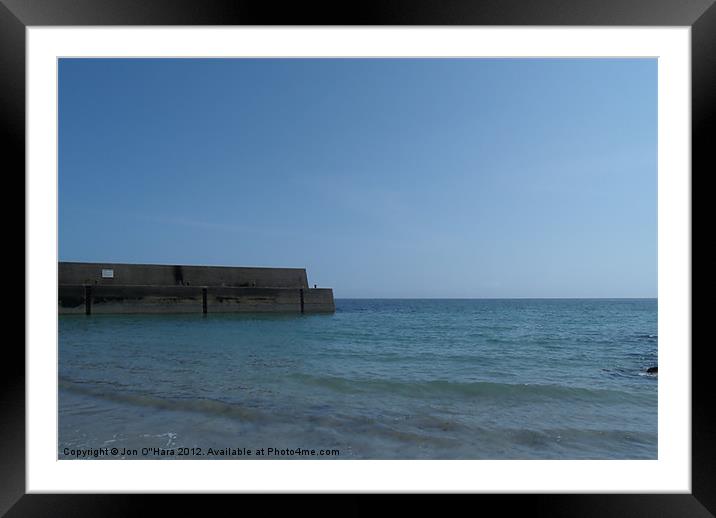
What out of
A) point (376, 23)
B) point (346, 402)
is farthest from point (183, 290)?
point (376, 23)

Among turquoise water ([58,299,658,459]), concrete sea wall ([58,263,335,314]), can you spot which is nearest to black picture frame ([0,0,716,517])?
turquoise water ([58,299,658,459])

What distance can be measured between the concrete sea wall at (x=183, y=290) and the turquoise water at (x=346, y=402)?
23.3 feet

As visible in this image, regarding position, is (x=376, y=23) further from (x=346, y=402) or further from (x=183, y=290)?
(x=183, y=290)

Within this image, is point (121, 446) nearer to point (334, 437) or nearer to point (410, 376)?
point (334, 437)

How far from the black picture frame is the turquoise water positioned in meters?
1.11

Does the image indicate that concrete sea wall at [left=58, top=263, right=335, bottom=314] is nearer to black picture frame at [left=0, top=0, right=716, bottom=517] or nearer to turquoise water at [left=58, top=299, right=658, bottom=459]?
turquoise water at [left=58, top=299, right=658, bottom=459]

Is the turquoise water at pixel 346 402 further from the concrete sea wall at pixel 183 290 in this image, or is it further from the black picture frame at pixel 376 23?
the concrete sea wall at pixel 183 290

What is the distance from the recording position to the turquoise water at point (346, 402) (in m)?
2.65

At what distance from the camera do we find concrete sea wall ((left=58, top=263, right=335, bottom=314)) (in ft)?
48.0

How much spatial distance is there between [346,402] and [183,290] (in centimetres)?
1413

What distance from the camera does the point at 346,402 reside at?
3.94 m

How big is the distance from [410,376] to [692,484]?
4308mm

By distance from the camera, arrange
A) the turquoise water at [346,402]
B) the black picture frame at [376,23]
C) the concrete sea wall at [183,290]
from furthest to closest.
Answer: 1. the concrete sea wall at [183,290]
2. the turquoise water at [346,402]
3. the black picture frame at [376,23]

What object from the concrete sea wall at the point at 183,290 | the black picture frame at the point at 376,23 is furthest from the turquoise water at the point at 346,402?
the concrete sea wall at the point at 183,290
